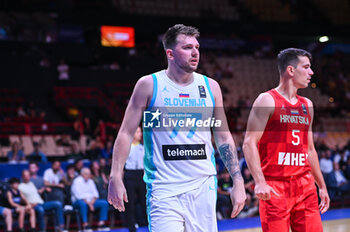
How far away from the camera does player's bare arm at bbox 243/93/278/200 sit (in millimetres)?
4648

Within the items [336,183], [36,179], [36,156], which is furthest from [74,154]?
[336,183]

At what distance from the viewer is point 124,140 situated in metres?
3.78

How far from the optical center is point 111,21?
21.0 m

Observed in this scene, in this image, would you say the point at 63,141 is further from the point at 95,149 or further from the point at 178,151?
the point at 178,151

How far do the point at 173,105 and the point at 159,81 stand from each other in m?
→ 0.21

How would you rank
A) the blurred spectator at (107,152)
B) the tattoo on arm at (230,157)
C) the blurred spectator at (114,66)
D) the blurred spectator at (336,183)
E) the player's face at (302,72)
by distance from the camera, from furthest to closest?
the blurred spectator at (114,66) < the blurred spectator at (336,183) < the blurred spectator at (107,152) < the player's face at (302,72) < the tattoo on arm at (230,157)

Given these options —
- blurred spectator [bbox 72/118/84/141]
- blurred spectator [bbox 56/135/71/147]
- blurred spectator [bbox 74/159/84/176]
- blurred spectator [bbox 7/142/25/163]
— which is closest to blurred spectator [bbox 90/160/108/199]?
blurred spectator [bbox 74/159/84/176]

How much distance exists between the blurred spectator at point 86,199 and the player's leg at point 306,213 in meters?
6.85

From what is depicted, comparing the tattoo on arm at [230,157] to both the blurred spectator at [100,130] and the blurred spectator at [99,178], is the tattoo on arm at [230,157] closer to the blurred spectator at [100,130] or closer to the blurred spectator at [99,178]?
the blurred spectator at [99,178]

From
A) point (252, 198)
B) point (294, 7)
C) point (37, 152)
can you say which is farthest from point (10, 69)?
point (294, 7)

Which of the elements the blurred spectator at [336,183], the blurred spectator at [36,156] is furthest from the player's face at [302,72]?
the blurred spectator at [336,183]

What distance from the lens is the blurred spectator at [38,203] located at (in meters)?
10.5

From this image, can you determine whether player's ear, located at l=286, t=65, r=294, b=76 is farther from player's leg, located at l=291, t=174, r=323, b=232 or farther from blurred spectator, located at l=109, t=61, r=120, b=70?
blurred spectator, located at l=109, t=61, r=120, b=70

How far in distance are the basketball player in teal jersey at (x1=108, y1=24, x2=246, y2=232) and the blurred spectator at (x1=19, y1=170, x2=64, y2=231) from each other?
23.3 ft
